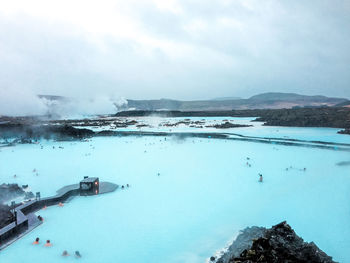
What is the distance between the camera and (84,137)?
21109 mm

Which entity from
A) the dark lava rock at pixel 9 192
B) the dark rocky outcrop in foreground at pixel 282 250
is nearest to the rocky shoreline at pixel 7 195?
the dark lava rock at pixel 9 192

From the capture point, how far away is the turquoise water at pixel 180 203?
4.82 metres

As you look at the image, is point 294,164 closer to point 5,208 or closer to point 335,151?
point 335,151

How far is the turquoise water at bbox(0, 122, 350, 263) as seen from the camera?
4.82 m

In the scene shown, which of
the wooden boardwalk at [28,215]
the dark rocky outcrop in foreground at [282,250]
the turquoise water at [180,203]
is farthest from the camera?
the turquoise water at [180,203]

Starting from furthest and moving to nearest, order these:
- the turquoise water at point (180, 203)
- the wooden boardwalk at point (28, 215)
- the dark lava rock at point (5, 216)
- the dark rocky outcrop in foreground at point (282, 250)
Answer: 1. the dark lava rock at point (5, 216)
2. the turquoise water at point (180, 203)
3. the wooden boardwalk at point (28, 215)
4. the dark rocky outcrop in foreground at point (282, 250)

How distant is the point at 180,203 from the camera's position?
7.10 metres

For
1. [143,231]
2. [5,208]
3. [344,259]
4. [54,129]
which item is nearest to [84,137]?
[54,129]

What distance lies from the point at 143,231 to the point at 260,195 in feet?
13.2

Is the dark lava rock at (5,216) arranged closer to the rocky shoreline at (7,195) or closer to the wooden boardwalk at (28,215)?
the rocky shoreline at (7,195)

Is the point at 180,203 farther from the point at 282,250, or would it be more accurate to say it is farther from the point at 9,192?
the point at 9,192

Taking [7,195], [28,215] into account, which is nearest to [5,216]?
[28,215]

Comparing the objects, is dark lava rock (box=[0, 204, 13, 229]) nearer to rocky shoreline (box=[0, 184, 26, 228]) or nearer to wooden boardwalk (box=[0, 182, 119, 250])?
rocky shoreline (box=[0, 184, 26, 228])

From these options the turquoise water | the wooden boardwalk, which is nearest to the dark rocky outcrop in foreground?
the turquoise water
